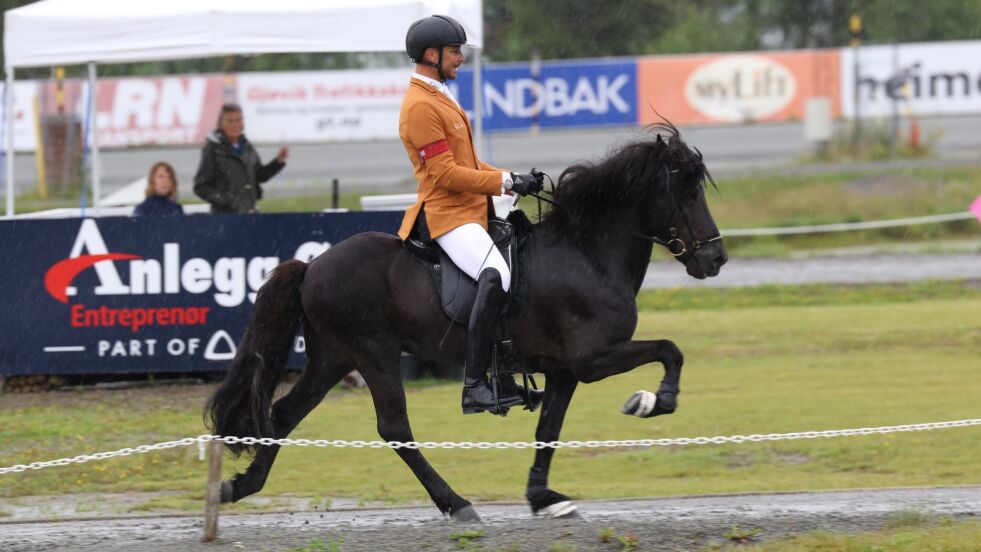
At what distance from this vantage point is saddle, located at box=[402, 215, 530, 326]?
7797 millimetres

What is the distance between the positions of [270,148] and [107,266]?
16750 mm

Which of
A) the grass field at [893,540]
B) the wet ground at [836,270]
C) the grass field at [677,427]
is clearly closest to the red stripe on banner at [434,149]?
the grass field at [677,427]

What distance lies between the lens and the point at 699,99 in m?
31.5

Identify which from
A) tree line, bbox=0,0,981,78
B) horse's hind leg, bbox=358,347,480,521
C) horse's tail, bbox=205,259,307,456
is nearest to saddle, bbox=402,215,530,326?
horse's hind leg, bbox=358,347,480,521

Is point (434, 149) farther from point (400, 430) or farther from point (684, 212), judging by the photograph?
point (400, 430)

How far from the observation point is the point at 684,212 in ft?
25.9

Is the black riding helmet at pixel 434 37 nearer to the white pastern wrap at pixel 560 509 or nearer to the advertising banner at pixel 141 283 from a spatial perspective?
the white pastern wrap at pixel 560 509

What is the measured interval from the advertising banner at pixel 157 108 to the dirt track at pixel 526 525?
72.9ft

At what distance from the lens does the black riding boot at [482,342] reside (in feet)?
25.1

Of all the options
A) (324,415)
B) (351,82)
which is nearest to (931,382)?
(324,415)

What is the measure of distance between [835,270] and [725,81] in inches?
473

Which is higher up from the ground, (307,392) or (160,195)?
(160,195)

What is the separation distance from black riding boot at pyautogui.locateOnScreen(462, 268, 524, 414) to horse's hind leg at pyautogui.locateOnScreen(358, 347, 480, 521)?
0.38 metres

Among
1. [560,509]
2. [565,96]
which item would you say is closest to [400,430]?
[560,509]
